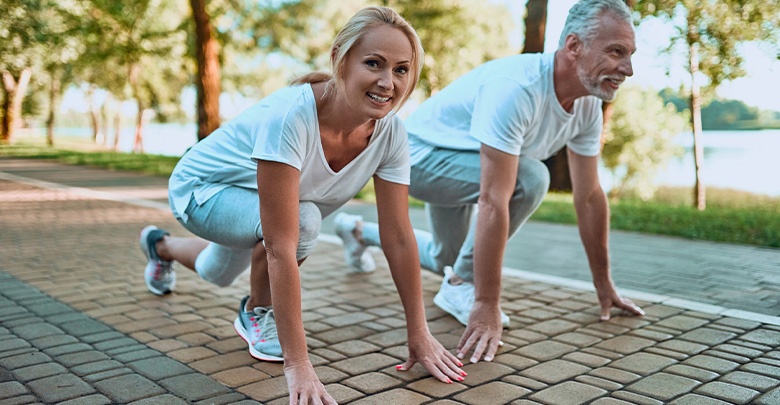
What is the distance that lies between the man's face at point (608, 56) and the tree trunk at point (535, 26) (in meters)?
8.91

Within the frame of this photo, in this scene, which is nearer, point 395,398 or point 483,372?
point 395,398

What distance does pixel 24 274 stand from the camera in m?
4.92

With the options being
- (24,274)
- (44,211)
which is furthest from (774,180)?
(24,274)

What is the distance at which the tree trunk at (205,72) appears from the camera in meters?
13.9

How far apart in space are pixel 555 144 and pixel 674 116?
4355cm

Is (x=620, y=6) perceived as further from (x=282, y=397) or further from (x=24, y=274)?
(x=24, y=274)

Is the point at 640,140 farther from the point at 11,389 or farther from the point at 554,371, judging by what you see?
the point at 11,389

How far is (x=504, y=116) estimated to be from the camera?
11.1 ft

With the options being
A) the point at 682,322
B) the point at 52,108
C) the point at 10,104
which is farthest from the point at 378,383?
the point at 52,108

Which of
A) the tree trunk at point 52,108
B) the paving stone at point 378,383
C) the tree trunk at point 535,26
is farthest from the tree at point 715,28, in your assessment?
the tree trunk at point 52,108

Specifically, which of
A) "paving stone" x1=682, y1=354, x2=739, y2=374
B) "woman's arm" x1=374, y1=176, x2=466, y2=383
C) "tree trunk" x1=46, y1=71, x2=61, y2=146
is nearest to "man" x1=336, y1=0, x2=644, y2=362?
"woman's arm" x1=374, y1=176, x2=466, y2=383

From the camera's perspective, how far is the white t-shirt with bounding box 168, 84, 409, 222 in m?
2.66

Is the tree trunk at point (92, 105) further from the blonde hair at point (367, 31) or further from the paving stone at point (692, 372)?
the paving stone at point (692, 372)

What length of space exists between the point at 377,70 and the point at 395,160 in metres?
0.54
